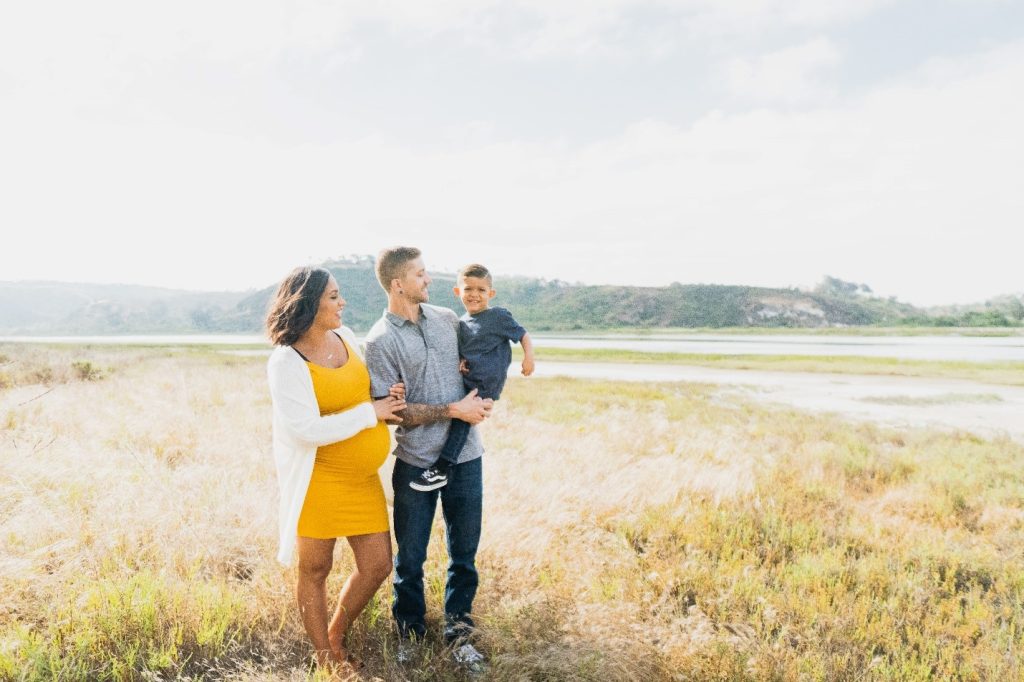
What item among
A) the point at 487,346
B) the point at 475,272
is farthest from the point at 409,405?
the point at 475,272

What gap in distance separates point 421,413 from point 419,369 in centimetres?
26

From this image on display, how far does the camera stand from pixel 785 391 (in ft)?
74.2

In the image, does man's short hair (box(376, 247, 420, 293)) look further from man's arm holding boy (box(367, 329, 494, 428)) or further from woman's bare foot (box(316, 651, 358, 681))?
woman's bare foot (box(316, 651, 358, 681))

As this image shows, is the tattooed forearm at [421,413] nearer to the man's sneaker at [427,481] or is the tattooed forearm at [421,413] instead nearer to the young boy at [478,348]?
the young boy at [478,348]

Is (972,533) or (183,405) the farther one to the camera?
(183,405)

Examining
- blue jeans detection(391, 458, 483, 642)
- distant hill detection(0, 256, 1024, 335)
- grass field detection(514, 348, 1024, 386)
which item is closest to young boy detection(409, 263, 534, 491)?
blue jeans detection(391, 458, 483, 642)

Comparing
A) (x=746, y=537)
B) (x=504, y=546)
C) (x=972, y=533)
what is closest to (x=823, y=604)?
(x=746, y=537)

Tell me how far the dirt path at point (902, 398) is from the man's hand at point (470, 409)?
14.4 m

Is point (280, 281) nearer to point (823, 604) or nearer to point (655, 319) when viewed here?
point (823, 604)

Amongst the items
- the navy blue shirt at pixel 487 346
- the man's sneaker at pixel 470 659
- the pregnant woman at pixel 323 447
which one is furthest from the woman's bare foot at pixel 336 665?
the navy blue shirt at pixel 487 346

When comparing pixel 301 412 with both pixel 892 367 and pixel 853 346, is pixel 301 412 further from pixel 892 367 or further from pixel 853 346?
pixel 853 346

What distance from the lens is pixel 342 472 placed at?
2746 millimetres

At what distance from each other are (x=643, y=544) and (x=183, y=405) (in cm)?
975

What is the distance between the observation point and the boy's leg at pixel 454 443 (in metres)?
3.04
